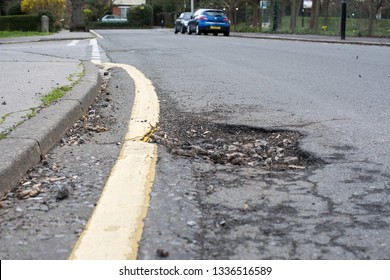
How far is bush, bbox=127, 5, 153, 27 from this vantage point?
209 feet

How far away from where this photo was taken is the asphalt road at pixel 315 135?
7.55ft

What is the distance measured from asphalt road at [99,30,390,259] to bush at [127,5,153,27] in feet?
181

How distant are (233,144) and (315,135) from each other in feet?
2.14

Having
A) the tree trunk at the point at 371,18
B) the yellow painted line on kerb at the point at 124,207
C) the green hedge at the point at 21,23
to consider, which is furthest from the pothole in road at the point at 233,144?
the green hedge at the point at 21,23

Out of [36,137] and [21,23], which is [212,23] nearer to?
[21,23]

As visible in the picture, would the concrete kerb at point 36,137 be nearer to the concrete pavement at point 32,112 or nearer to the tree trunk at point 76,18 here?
the concrete pavement at point 32,112

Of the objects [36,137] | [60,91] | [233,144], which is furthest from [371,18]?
[36,137]

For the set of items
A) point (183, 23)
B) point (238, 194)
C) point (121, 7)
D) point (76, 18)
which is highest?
point (121, 7)

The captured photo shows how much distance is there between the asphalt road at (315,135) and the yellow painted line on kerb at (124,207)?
12cm

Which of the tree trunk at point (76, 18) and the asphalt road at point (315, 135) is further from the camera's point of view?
the tree trunk at point (76, 18)

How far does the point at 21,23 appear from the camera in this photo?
120ft

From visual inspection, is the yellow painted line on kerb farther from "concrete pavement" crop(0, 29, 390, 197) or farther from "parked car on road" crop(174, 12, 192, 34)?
"parked car on road" crop(174, 12, 192, 34)
